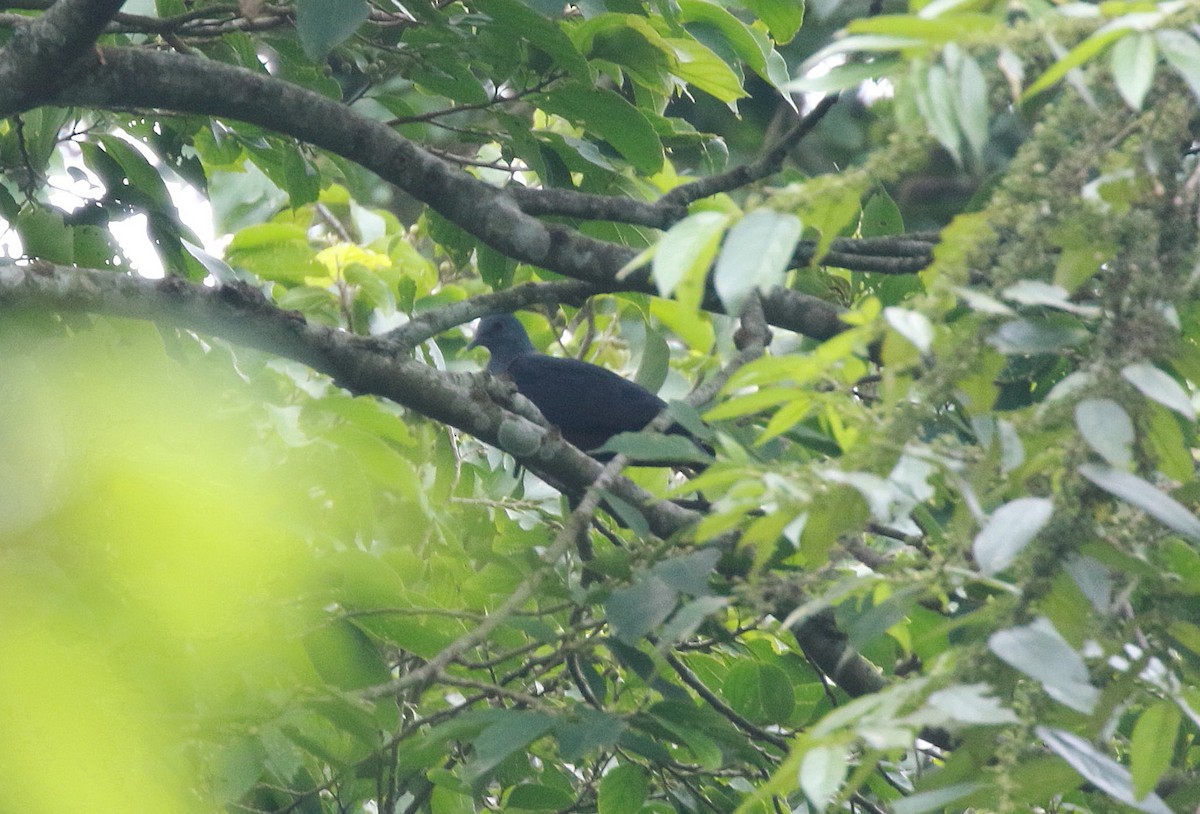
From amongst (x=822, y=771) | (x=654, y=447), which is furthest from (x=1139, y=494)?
(x=654, y=447)

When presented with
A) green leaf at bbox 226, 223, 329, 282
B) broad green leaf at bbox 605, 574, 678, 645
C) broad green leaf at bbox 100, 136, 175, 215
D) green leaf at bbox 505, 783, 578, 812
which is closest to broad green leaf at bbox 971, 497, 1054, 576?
broad green leaf at bbox 605, 574, 678, 645

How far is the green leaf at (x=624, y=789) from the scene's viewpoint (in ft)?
9.42

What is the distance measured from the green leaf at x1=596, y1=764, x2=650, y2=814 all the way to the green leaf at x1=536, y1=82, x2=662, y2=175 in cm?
151

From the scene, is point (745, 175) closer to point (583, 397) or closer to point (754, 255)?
point (754, 255)

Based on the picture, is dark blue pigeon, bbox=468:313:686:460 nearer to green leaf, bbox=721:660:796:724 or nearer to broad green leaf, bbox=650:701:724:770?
green leaf, bbox=721:660:796:724

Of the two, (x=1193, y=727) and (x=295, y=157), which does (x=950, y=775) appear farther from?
(x=295, y=157)

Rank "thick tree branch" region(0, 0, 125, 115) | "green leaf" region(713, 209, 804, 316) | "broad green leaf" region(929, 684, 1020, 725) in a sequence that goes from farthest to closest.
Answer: "thick tree branch" region(0, 0, 125, 115), "green leaf" region(713, 209, 804, 316), "broad green leaf" region(929, 684, 1020, 725)

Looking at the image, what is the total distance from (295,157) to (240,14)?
1.66ft

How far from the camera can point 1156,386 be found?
57.9 inches

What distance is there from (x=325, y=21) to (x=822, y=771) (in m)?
1.89

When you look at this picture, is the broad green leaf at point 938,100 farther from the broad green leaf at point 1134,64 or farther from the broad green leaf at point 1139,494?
the broad green leaf at point 1139,494

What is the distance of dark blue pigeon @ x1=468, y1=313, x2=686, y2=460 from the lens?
19.1ft

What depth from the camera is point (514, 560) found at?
9.20ft

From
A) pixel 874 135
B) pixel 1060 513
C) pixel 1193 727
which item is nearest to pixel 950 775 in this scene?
pixel 1060 513
